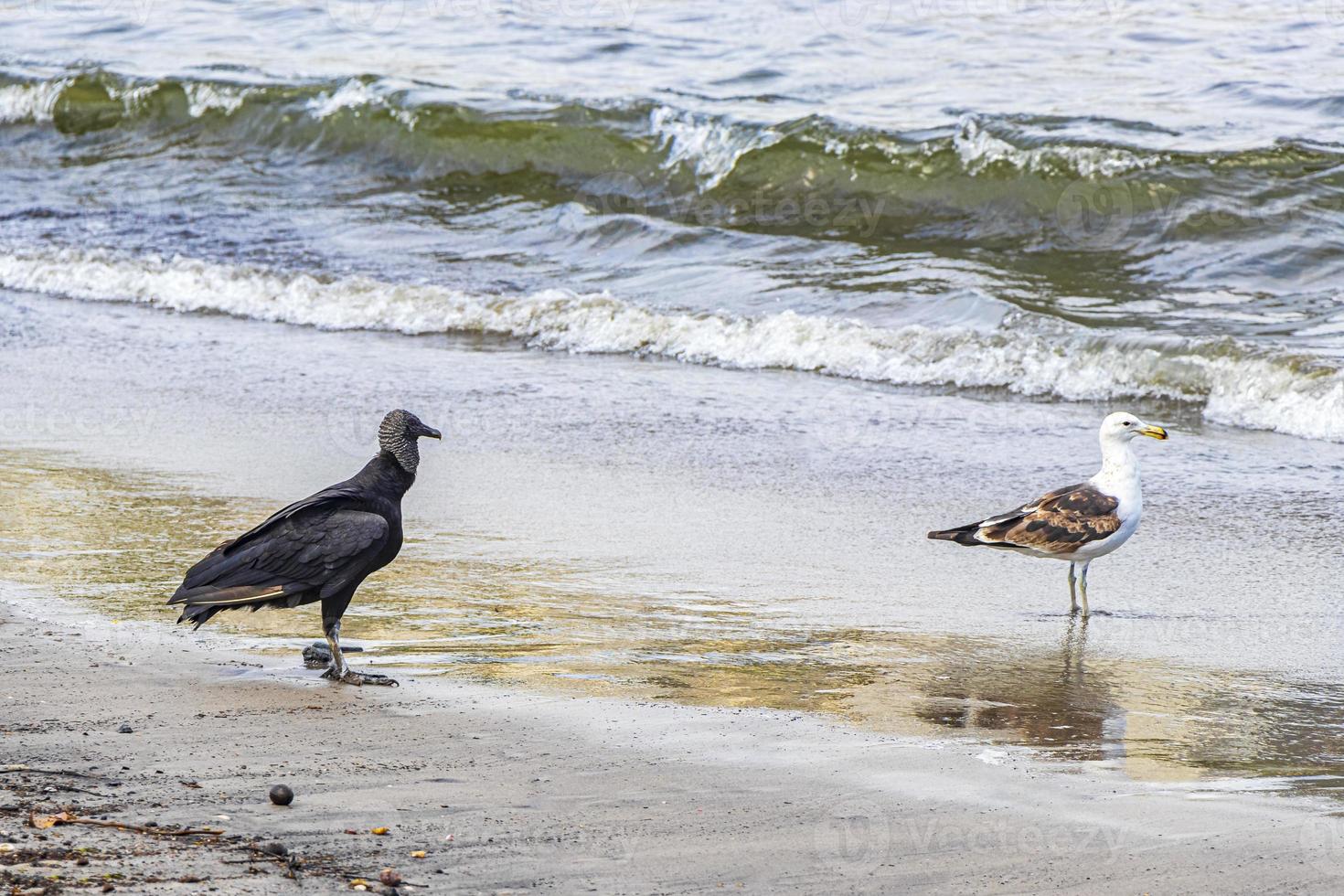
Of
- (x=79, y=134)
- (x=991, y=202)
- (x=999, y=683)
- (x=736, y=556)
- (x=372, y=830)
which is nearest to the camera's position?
(x=372, y=830)

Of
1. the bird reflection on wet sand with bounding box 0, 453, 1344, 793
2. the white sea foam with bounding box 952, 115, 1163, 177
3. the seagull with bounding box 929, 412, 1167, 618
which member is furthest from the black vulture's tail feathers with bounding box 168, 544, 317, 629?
the white sea foam with bounding box 952, 115, 1163, 177

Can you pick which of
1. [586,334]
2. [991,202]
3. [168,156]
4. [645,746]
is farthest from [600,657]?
[168,156]

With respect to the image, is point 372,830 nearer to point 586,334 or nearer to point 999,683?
point 999,683

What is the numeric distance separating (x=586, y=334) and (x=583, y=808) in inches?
285

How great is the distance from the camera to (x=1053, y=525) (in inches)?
238

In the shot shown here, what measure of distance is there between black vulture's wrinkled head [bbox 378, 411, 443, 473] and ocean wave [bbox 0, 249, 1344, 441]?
16.2ft

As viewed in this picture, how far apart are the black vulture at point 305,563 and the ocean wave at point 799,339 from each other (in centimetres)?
531

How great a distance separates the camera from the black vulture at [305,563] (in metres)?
4.93

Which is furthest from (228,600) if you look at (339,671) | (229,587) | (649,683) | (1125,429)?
(1125,429)

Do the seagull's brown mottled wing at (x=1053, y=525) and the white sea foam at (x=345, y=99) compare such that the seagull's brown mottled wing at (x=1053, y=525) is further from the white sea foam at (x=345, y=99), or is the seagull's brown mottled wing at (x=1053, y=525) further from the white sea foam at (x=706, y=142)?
the white sea foam at (x=345, y=99)

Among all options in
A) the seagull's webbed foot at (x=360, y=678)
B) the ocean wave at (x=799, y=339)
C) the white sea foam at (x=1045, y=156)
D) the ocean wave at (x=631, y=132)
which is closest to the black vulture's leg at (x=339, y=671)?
the seagull's webbed foot at (x=360, y=678)

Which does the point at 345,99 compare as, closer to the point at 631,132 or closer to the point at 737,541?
the point at 631,132

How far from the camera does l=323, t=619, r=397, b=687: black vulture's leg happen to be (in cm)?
493

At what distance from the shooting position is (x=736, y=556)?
6.62 m
